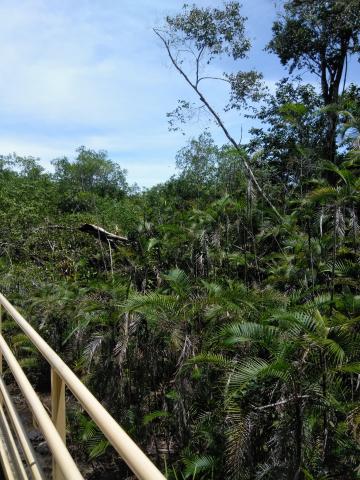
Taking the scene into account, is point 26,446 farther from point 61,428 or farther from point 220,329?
point 220,329

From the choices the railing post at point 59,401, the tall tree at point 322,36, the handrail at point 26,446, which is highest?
the tall tree at point 322,36

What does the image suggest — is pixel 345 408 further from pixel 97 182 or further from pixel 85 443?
pixel 97 182

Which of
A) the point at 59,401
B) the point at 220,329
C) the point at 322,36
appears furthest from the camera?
the point at 322,36

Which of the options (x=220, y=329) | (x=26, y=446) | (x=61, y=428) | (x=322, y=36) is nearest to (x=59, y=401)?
(x=61, y=428)

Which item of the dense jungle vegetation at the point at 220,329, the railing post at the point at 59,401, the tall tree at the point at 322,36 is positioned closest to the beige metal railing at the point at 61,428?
the railing post at the point at 59,401

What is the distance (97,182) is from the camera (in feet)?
123

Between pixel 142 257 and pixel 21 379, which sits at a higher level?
pixel 142 257

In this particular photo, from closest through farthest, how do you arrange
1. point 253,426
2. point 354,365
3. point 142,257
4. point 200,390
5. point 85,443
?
point 354,365 → point 253,426 → point 200,390 → point 85,443 → point 142,257

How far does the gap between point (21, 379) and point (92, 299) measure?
4473 mm

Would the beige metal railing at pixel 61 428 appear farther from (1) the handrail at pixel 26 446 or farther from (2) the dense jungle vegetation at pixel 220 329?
(2) the dense jungle vegetation at pixel 220 329

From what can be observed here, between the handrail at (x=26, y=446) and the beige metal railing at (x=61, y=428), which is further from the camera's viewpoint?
the handrail at (x=26, y=446)

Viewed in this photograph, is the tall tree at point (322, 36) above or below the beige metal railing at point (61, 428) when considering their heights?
above

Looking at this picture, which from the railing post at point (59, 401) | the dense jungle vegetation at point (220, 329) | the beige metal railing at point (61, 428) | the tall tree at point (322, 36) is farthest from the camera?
the tall tree at point (322, 36)

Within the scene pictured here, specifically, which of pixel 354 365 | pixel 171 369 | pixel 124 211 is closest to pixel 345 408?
pixel 354 365
